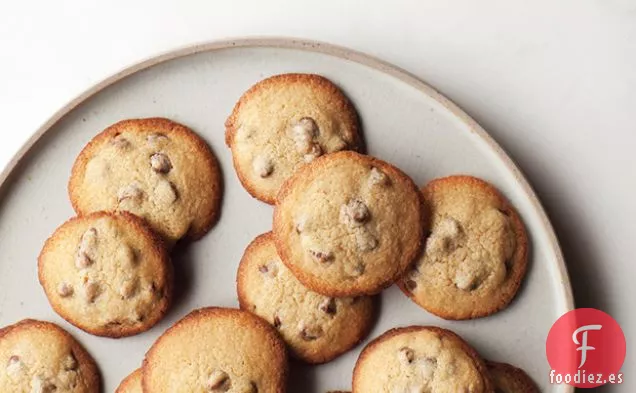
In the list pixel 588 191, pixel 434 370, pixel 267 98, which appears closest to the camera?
pixel 434 370

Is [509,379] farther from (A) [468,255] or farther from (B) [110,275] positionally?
(B) [110,275]

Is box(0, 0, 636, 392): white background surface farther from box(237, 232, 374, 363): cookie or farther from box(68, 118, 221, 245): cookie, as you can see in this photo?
box(237, 232, 374, 363): cookie

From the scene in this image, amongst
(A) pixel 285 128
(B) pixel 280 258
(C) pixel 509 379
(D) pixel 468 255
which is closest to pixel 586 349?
(C) pixel 509 379

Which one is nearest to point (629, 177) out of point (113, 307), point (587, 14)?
point (587, 14)

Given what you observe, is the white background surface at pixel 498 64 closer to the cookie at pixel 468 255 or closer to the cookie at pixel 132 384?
the cookie at pixel 468 255

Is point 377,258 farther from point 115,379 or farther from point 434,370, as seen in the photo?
point 115,379

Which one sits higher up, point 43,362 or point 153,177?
point 153,177

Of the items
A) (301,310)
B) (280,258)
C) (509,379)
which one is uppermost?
(280,258)
